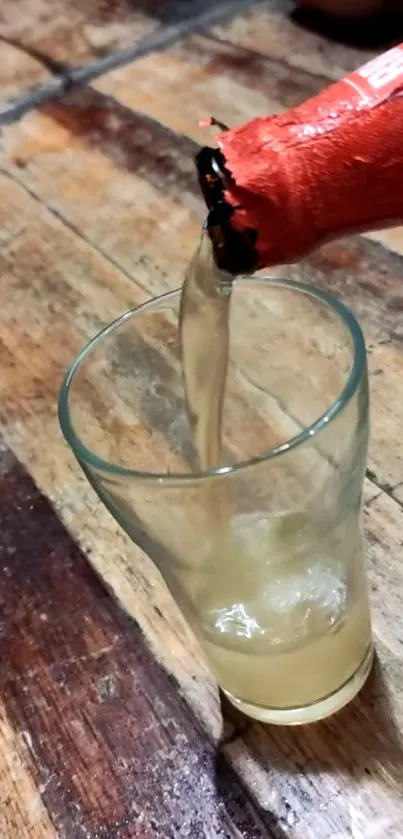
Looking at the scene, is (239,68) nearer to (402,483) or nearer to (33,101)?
(33,101)

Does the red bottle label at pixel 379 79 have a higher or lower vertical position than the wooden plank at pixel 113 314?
higher

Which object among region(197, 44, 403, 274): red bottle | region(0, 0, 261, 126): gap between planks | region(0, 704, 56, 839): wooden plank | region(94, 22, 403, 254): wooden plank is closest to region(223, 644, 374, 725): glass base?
region(0, 704, 56, 839): wooden plank

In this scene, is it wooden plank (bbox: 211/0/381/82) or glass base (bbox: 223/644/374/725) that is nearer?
glass base (bbox: 223/644/374/725)

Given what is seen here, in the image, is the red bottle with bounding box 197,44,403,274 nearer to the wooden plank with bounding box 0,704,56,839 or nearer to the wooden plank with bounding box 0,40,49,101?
the wooden plank with bounding box 0,704,56,839

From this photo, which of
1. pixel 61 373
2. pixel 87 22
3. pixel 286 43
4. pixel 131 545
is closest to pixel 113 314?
pixel 61 373

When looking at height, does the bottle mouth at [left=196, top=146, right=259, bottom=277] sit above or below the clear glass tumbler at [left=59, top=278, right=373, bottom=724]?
above

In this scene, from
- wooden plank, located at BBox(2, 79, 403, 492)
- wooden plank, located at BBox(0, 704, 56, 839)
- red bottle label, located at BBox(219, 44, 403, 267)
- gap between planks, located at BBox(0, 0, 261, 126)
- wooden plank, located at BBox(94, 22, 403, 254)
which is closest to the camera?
red bottle label, located at BBox(219, 44, 403, 267)

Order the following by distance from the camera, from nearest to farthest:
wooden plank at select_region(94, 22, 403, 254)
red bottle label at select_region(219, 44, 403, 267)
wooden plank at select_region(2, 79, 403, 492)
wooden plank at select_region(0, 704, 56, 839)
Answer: red bottle label at select_region(219, 44, 403, 267), wooden plank at select_region(0, 704, 56, 839), wooden plank at select_region(2, 79, 403, 492), wooden plank at select_region(94, 22, 403, 254)

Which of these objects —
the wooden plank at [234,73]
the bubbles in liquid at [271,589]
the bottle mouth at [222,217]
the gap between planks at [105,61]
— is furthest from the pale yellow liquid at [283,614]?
the gap between planks at [105,61]

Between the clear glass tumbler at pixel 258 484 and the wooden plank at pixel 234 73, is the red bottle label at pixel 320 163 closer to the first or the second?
the clear glass tumbler at pixel 258 484
